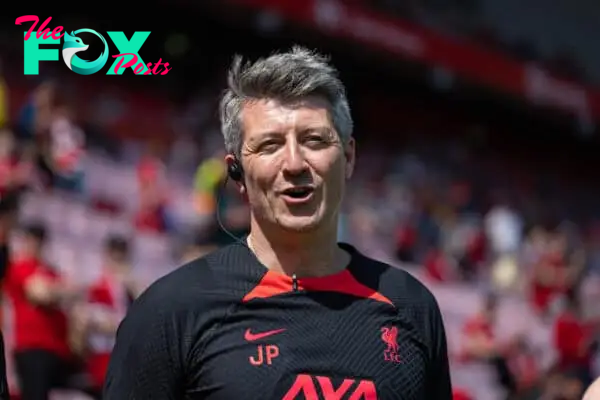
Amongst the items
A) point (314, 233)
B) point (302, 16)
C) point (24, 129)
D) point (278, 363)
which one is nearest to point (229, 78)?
point (314, 233)

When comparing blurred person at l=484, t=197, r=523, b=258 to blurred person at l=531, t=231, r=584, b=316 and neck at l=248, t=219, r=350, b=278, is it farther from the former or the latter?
neck at l=248, t=219, r=350, b=278

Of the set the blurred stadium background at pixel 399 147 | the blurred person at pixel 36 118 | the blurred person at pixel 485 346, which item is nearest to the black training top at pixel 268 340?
the blurred stadium background at pixel 399 147

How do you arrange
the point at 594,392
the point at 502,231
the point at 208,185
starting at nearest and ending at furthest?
the point at 594,392
the point at 208,185
the point at 502,231

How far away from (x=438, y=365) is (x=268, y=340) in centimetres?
39

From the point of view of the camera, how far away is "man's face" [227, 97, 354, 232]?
2369mm

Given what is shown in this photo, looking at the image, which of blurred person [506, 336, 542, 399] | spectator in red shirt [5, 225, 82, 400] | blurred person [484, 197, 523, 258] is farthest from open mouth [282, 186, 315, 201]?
blurred person [484, 197, 523, 258]

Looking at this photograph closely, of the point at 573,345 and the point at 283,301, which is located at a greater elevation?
the point at 283,301

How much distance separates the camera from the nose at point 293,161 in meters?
2.35

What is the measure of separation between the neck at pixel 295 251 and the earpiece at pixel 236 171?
0.32 feet

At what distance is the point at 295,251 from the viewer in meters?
2.47

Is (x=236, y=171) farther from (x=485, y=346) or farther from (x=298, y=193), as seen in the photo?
(x=485, y=346)

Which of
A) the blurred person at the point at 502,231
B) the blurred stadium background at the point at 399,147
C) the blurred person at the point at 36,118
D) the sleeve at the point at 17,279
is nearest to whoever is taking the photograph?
the sleeve at the point at 17,279

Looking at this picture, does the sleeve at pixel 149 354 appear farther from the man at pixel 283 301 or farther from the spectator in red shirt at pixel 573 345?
the spectator in red shirt at pixel 573 345

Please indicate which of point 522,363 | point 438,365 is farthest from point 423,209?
point 438,365
